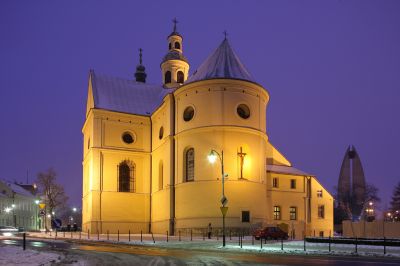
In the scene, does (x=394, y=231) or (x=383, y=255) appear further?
(x=394, y=231)

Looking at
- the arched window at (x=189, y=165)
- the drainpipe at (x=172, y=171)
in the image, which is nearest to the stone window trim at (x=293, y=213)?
the arched window at (x=189, y=165)

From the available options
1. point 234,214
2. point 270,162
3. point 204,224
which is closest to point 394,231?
point 234,214

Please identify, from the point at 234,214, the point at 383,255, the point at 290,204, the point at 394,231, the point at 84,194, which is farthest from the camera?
the point at 84,194

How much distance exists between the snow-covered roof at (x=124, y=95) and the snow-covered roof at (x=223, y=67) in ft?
37.9

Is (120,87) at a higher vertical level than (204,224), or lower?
higher

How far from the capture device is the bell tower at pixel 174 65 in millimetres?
65562

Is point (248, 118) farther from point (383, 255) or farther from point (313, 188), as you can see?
point (383, 255)

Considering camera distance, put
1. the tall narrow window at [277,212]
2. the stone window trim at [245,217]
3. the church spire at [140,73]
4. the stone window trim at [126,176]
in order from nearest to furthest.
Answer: the stone window trim at [245,217], the tall narrow window at [277,212], the stone window trim at [126,176], the church spire at [140,73]

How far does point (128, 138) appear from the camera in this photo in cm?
5484

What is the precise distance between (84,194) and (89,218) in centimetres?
690

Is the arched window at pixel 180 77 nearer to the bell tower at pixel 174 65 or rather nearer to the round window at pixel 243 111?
the bell tower at pixel 174 65

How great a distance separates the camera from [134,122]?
181 feet

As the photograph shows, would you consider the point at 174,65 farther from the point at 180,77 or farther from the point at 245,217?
the point at 245,217

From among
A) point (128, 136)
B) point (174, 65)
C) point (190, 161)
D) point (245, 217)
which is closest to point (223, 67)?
point (190, 161)
